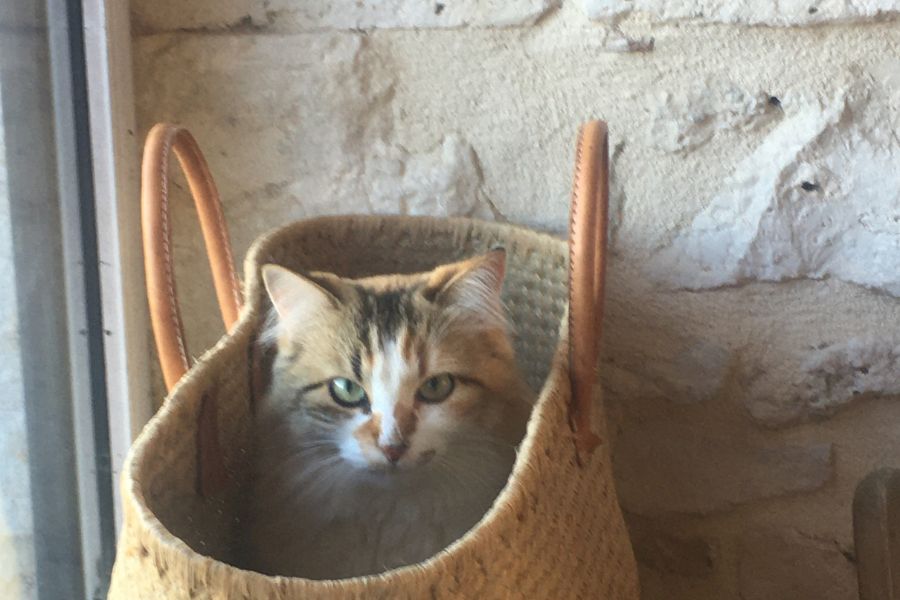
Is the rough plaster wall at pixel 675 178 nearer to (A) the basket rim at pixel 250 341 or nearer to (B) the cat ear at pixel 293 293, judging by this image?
(A) the basket rim at pixel 250 341

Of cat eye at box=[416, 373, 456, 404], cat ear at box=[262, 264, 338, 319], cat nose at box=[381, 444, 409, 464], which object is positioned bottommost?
cat nose at box=[381, 444, 409, 464]

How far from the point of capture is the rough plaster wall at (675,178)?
3.37 ft

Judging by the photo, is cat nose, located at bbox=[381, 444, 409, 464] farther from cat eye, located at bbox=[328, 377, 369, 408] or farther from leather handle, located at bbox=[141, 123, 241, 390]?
leather handle, located at bbox=[141, 123, 241, 390]

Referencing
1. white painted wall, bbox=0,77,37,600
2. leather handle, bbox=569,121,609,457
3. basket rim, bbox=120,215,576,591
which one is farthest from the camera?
white painted wall, bbox=0,77,37,600

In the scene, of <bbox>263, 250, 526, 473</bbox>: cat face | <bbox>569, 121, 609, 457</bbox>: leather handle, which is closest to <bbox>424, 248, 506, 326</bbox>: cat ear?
<bbox>263, 250, 526, 473</bbox>: cat face

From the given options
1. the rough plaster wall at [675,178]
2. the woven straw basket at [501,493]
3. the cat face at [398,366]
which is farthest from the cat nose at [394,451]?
the rough plaster wall at [675,178]

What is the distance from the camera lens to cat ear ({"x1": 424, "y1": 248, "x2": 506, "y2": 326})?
2.90ft

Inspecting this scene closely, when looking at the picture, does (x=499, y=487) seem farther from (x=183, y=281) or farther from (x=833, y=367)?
(x=183, y=281)

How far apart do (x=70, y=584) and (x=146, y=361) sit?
→ 297 mm

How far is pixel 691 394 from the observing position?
1118 millimetres

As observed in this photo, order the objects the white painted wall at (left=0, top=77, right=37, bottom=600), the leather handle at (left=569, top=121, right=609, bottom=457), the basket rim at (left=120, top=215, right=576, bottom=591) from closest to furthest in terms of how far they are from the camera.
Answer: the basket rim at (left=120, top=215, right=576, bottom=591) → the leather handle at (left=569, top=121, right=609, bottom=457) → the white painted wall at (left=0, top=77, right=37, bottom=600)

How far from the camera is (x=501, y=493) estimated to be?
71cm

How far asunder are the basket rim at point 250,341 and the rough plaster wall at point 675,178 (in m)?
0.09

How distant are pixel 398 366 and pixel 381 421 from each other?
56mm
